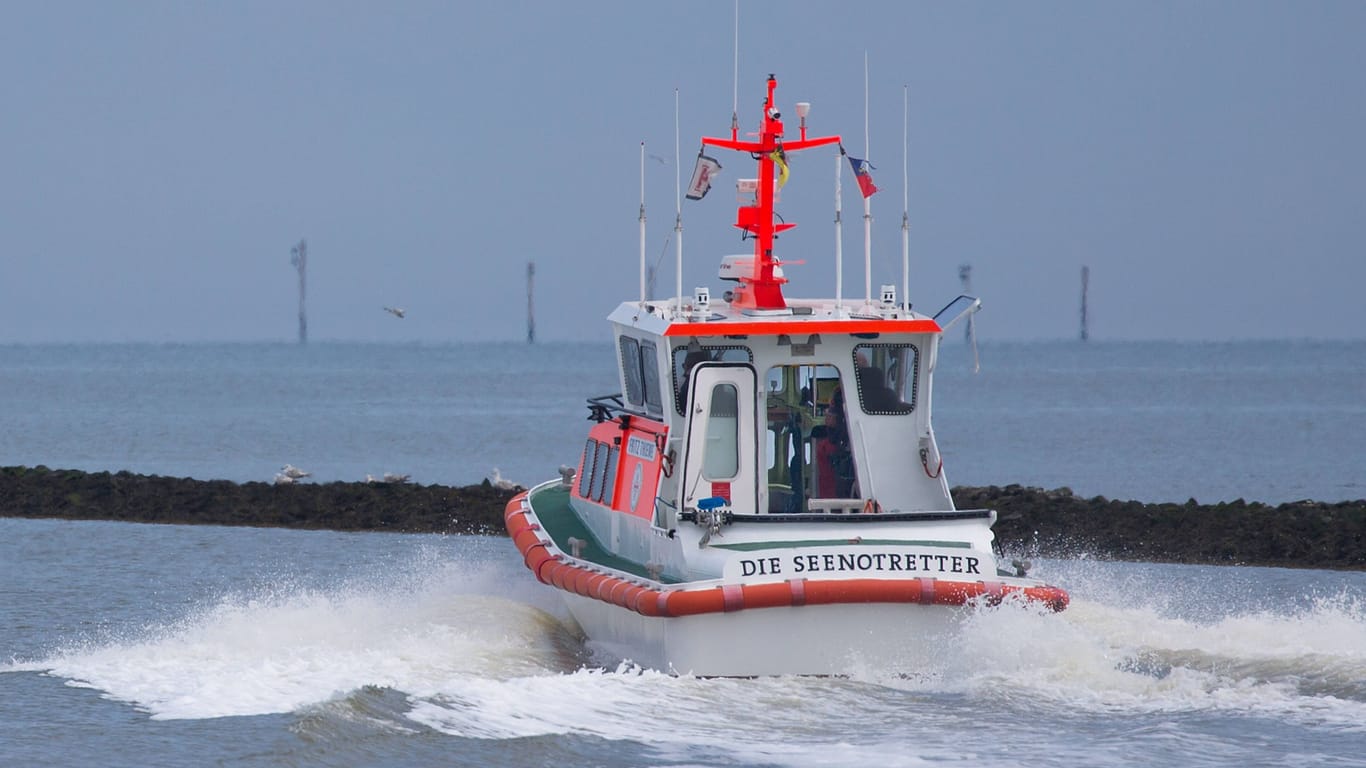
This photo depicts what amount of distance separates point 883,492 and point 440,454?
3247cm

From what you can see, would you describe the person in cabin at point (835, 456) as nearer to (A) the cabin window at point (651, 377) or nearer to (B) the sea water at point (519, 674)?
(A) the cabin window at point (651, 377)

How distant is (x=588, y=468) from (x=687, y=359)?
2742 mm

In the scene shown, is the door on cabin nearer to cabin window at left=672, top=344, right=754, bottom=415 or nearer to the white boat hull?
cabin window at left=672, top=344, right=754, bottom=415

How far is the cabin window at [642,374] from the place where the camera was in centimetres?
1427

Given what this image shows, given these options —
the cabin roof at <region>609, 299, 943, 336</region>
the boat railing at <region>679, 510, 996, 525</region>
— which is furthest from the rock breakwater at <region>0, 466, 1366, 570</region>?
the boat railing at <region>679, 510, 996, 525</region>

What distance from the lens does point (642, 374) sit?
14.7 metres

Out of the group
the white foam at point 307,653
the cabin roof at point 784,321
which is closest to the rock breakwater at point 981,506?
the cabin roof at point 784,321

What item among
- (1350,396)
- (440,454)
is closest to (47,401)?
(440,454)

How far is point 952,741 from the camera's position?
11.4m

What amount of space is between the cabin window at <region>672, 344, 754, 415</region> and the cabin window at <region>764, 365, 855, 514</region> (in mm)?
425

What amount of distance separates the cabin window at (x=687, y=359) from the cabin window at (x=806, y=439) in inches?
16.7

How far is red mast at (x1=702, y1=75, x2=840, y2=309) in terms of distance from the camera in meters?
14.2

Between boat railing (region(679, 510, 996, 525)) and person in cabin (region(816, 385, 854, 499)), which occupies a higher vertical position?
person in cabin (region(816, 385, 854, 499))

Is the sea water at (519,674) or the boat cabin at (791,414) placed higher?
the boat cabin at (791,414)
